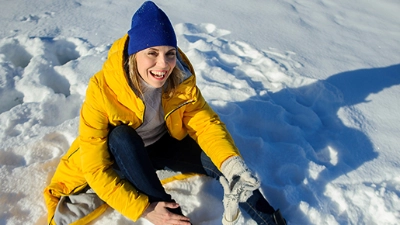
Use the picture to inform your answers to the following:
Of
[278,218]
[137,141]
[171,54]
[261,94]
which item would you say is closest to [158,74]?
[171,54]

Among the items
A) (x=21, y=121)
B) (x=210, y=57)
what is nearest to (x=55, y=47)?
(x=21, y=121)

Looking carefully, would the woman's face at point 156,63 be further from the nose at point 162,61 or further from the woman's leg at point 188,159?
the woman's leg at point 188,159

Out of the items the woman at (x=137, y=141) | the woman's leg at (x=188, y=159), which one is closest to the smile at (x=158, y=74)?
the woman at (x=137, y=141)

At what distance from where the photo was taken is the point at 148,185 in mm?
1734

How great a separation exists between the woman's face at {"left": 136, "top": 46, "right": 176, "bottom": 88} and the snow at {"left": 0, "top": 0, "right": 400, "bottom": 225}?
27.0 inches

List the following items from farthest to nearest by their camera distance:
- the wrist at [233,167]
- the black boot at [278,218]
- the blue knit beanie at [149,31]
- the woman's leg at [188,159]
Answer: the woman's leg at [188,159]
the black boot at [278,218]
the wrist at [233,167]
the blue knit beanie at [149,31]

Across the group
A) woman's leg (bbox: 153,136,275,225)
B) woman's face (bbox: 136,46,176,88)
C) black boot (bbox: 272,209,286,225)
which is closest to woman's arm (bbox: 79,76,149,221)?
woman's face (bbox: 136,46,176,88)

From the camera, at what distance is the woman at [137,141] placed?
1.70m

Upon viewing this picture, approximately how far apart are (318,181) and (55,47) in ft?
8.02

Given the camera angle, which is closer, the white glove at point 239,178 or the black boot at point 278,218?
the white glove at point 239,178

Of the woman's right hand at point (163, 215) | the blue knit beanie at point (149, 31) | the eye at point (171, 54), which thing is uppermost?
the blue knit beanie at point (149, 31)

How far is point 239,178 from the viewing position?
174 centimetres

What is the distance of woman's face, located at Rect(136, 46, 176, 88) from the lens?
1687 millimetres

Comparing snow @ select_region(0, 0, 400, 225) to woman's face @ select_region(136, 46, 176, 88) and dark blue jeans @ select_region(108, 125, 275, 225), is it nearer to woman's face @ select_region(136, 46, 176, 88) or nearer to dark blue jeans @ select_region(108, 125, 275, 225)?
dark blue jeans @ select_region(108, 125, 275, 225)
